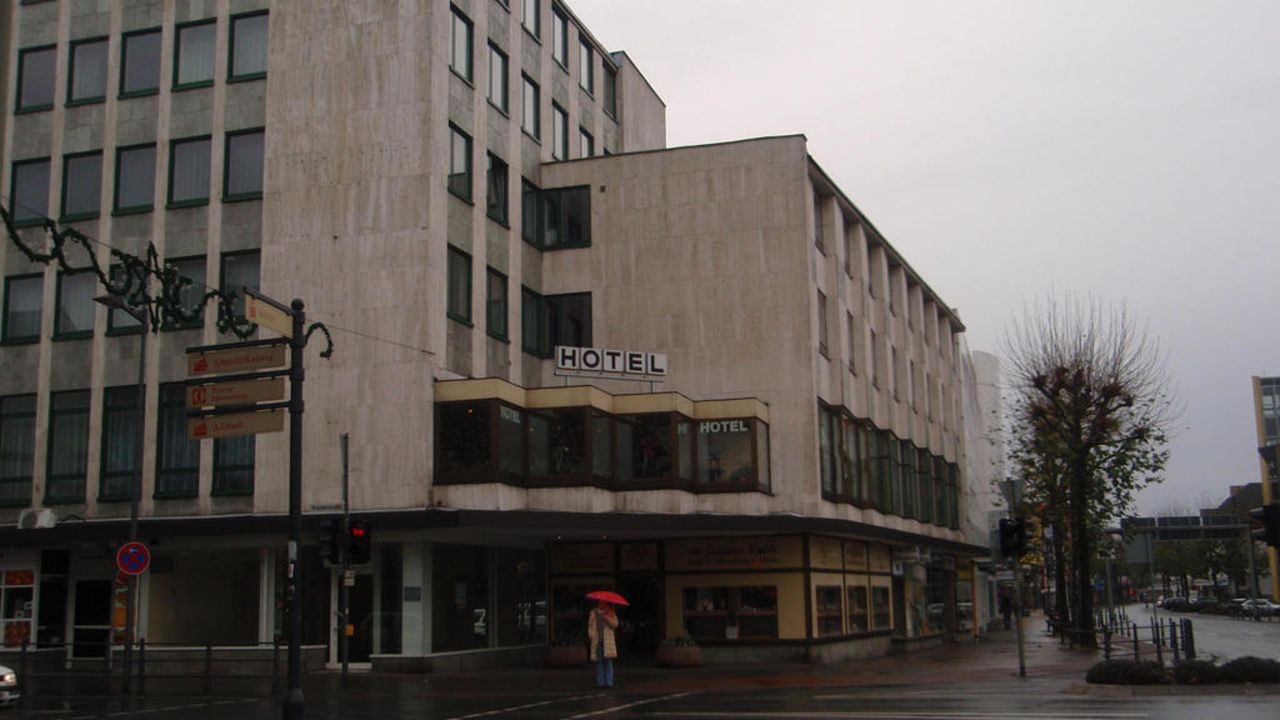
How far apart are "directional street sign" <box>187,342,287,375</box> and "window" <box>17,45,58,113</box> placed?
20.4m

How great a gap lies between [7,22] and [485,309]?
87.3ft

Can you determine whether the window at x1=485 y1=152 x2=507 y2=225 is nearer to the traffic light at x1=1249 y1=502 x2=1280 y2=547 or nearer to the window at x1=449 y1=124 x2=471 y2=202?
the window at x1=449 y1=124 x2=471 y2=202

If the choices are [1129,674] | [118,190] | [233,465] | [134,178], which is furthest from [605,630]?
[118,190]

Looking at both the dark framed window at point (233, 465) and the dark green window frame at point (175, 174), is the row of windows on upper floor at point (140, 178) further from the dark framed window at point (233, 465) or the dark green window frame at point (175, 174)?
the dark framed window at point (233, 465)

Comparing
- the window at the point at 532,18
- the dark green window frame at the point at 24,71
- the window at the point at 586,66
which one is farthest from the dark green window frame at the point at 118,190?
the window at the point at 586,66

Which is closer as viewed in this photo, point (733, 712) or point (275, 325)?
point (275, 325)

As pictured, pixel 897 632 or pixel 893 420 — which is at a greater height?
pixel 893 420

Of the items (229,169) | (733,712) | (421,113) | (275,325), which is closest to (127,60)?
(229,169)

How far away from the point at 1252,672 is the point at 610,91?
31.3 m

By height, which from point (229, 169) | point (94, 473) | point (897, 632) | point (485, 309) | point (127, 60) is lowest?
point (897, 632)

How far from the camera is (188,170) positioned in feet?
112

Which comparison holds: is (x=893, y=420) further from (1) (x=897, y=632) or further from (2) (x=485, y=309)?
(2) (x=485, y=309)

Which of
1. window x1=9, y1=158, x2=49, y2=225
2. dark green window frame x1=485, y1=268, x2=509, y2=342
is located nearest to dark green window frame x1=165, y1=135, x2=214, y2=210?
window x1=9, y1=158, x2=49, y2=225

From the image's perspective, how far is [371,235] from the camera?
31.6 metres
